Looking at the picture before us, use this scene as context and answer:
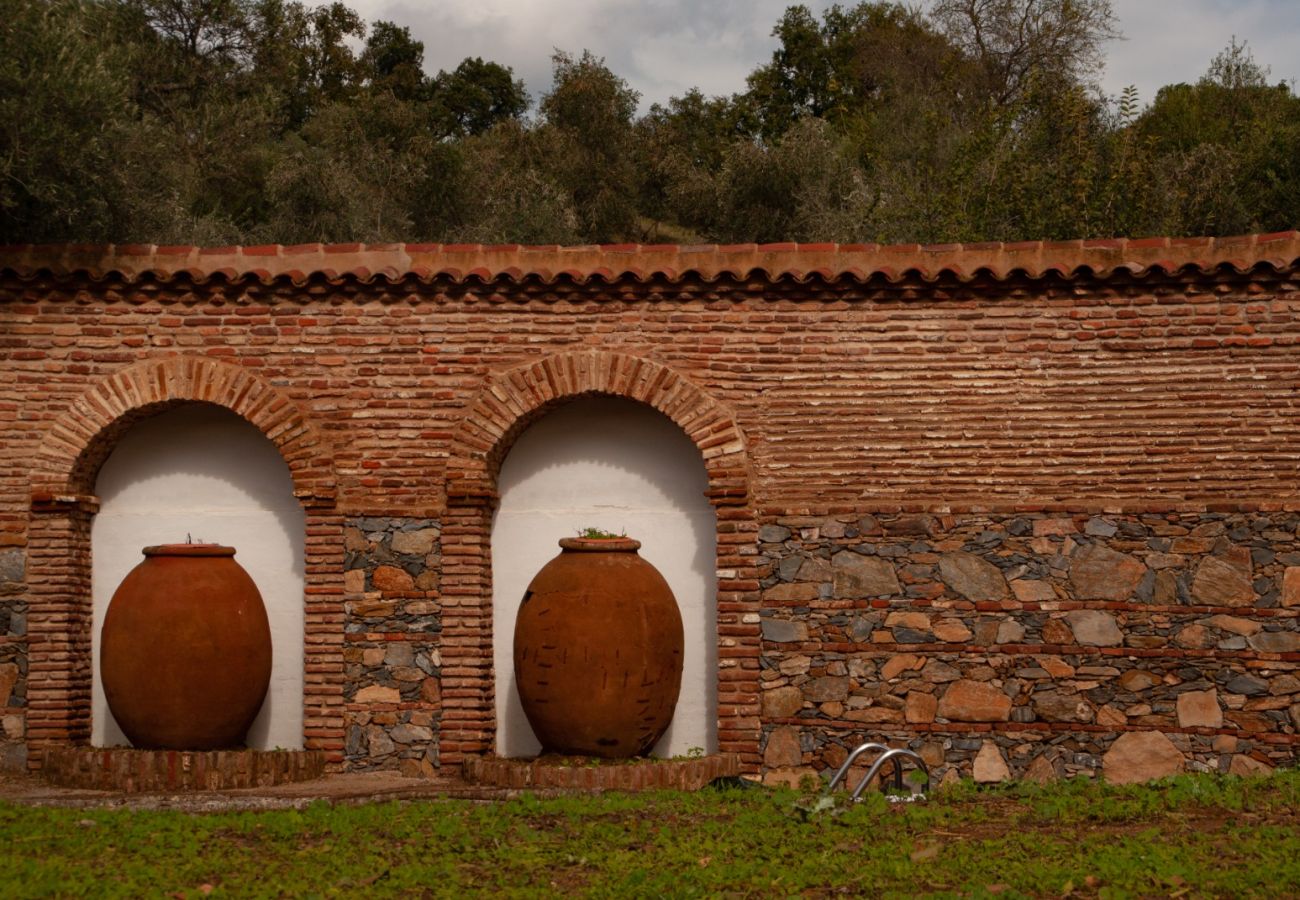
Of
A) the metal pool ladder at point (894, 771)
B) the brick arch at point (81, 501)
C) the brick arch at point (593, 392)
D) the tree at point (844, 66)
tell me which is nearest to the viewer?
the metal pool ladder at point (894, 771)

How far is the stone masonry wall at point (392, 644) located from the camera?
29.9 feet

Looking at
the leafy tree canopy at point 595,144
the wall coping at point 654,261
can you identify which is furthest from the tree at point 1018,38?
the wall coping at point 654,261

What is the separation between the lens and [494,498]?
30.8ft

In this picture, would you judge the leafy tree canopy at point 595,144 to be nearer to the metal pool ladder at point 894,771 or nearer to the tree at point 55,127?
the tree at point 55,127

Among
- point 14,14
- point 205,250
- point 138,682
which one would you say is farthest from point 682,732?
point 14,14

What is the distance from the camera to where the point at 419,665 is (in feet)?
30.0

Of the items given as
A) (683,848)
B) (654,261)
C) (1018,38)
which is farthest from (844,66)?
(683,848)

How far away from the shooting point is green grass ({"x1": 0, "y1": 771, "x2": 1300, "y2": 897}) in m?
5.88

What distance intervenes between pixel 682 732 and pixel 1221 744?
334 cm

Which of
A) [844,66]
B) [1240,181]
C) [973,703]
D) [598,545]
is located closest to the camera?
[973,703]

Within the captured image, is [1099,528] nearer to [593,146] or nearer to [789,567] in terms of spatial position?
[789,567]

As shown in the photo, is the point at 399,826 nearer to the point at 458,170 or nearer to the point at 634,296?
the point at 634,296

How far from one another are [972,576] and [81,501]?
5.84 meters

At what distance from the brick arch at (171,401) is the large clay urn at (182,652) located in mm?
849
